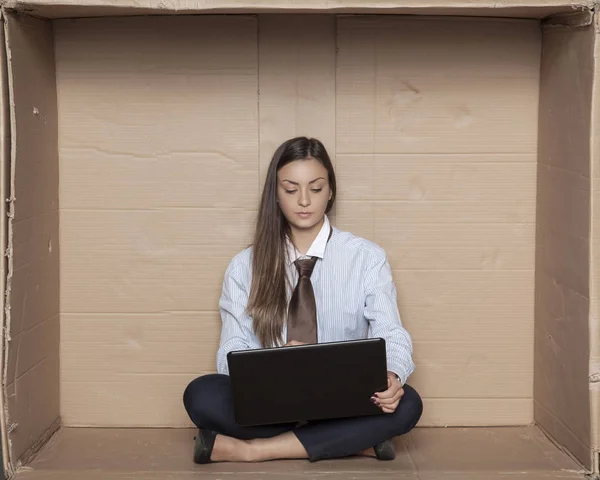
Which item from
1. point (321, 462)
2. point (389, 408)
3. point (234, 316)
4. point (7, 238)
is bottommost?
point (321, 462)

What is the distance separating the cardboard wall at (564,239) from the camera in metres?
2.11

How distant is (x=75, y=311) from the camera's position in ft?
8.15

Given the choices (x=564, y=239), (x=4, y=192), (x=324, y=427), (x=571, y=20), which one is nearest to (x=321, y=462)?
(x=324, y=427)

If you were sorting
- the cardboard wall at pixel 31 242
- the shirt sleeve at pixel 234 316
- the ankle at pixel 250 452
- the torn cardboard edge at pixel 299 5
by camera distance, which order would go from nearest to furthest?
the torn cardboard edge at pixel 299 5 < the cardboard wall at pixel 31 242 < the ankle at pixel 250 452 < the shirt sleeve at pixel 234 316

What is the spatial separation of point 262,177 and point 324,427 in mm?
678

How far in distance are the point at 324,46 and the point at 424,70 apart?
27 cm

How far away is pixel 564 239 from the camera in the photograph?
2.25 m

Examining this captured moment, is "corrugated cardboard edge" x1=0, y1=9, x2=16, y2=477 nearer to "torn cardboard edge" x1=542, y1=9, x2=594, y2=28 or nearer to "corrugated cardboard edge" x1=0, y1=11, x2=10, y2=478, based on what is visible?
"corrugated cardboard edge" x1=0, y1=11, x2=10, y2=478

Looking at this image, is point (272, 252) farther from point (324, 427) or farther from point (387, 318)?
point (324, 427)

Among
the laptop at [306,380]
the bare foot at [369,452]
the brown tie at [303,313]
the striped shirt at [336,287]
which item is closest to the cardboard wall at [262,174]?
the striped shirt at [336,287]

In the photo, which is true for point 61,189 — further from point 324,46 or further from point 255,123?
point 324,46

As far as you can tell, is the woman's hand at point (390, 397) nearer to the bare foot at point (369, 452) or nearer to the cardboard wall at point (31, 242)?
the bare foot at point (369, 452)

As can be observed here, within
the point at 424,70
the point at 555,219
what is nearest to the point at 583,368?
the point at 555,219

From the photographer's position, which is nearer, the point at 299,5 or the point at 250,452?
the point at 299,5
